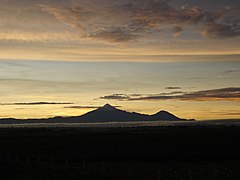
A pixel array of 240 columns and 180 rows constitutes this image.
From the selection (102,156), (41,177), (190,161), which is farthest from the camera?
(102,156)

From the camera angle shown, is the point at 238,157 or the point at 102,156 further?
the point at 102,156

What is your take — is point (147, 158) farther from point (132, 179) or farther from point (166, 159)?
point (132, 179)

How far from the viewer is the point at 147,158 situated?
150 ft

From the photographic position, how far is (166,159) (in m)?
45.1

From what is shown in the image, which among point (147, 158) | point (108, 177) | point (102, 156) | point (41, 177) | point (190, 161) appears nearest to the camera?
point (41, 177)

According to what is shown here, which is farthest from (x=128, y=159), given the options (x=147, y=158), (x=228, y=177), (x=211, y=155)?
(x=228, y=177)

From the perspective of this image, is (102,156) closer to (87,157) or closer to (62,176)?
(87,157)

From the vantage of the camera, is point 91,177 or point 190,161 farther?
point 190,161

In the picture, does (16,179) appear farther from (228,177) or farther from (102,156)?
(102,156)

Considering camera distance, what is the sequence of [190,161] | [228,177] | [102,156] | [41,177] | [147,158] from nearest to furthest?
1. [228,177]
2. [41,177]
3. [190,161]
4. [147,158]
5. [102,156]

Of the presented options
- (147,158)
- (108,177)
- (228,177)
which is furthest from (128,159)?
(228,177)

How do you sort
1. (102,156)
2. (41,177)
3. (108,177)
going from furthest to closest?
(102,156), (108,177), (41,177)

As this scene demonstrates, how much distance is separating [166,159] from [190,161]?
3492 millimetres

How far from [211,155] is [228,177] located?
29010 mm
